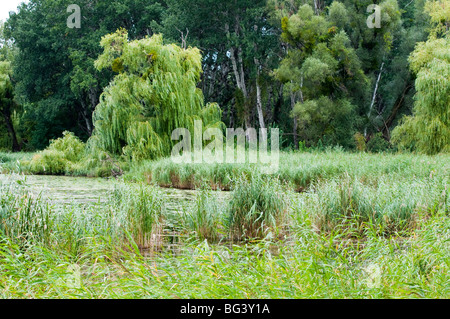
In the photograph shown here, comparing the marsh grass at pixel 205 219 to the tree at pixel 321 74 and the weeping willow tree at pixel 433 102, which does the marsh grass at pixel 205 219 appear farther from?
the tree at pixel 321 74

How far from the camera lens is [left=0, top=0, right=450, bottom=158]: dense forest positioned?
1438 cm

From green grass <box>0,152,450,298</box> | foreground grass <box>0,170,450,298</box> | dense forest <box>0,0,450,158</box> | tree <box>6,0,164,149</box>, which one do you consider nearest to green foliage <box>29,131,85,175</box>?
dense forest <box>0,0,450,158</box>

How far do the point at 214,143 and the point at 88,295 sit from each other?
12.1 m

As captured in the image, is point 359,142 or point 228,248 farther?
point 359,142

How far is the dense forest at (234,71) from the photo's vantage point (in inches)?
566

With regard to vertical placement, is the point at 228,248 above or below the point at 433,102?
below

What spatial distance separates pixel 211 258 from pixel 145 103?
37.6 feet

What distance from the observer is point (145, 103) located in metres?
14.4

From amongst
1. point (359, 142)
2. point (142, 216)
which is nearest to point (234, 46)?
point (359, 142)

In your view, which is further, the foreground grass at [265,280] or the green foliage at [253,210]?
the green foliage at [253,210]

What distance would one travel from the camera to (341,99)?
19781 mm

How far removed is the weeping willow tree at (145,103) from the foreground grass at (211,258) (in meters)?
7.74

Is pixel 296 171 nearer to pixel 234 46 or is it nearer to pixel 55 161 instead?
pixel 55 161

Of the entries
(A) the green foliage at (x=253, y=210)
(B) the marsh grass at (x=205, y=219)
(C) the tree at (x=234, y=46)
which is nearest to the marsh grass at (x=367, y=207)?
(A) the green foliage at (x=253, y=210)
